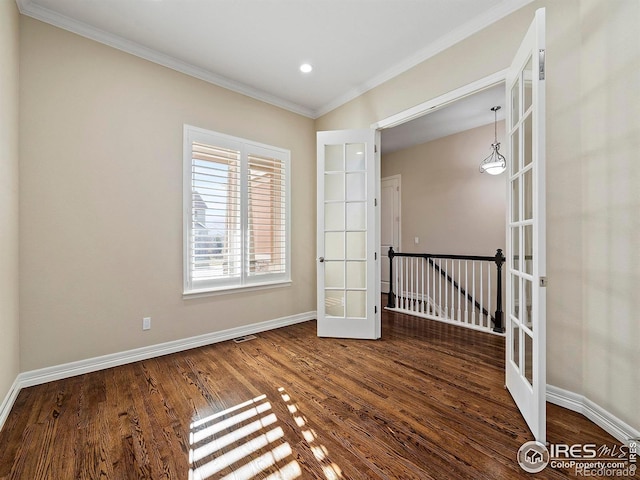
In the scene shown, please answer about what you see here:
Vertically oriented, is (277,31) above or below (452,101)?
above

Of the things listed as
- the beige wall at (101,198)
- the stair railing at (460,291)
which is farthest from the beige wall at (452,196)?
the beige wall at (101,198)

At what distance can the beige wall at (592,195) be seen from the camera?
5.46 ft

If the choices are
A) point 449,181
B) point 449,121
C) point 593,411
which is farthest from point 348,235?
point 449,181

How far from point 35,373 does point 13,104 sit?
203cm

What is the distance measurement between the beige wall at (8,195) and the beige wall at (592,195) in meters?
3.56

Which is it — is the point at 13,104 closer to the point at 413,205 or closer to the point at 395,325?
the point at 395,325

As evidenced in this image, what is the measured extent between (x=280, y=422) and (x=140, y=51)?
3.43 metres

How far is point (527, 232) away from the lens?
1803mm

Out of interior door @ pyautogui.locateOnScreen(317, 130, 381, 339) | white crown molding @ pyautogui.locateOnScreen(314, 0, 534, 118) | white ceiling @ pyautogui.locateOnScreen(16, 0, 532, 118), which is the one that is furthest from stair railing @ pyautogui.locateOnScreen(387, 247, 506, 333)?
white ceiling @ pyautogui.locateOnScreen(16, 0, 532, 118)

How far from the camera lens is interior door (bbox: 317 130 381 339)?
11.0 ft

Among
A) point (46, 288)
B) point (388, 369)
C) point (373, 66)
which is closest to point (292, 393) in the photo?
point (388, 369)

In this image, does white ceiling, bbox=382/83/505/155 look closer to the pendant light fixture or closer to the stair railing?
the pendant light fixture

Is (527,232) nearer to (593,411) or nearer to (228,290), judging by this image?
(593,411)

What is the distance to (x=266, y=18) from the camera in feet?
8.07
